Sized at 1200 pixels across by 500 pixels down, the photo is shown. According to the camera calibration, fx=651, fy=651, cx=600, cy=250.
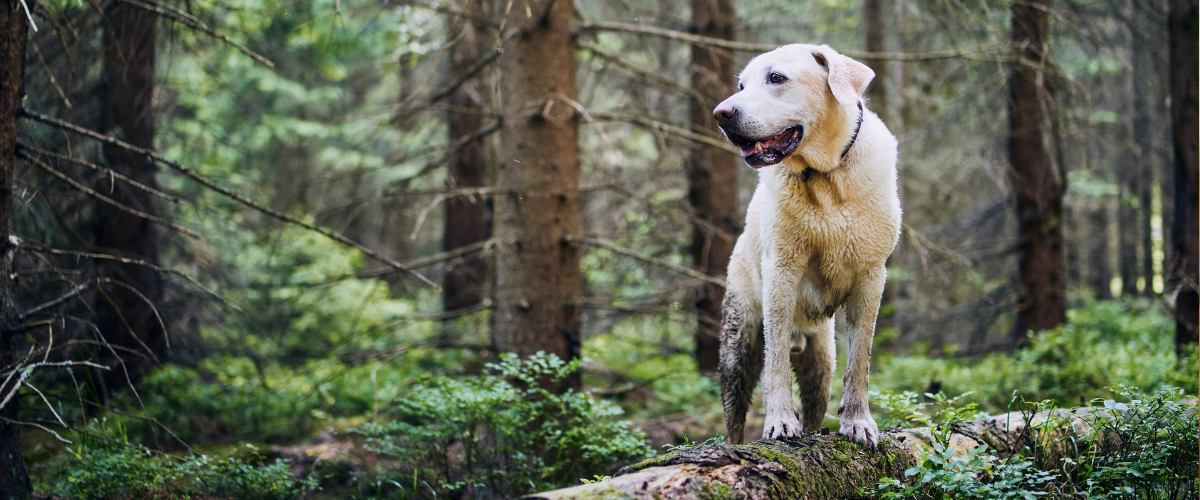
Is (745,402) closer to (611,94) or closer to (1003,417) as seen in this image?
(1003,417)

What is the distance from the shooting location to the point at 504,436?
15.5ft

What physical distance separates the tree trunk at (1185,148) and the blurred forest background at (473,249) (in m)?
0.03

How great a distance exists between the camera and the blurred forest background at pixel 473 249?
439 centimetres

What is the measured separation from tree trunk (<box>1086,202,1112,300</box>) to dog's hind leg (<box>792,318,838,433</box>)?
1722cm

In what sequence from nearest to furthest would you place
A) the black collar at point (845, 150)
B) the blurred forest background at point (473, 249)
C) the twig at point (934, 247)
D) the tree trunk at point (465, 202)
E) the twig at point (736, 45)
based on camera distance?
the black collar at point (845, 150), the blurred forest background at point (473, 249), the twig at point (736, 45), the twig at point (934, 247), the tree trunk at point (465, 202)

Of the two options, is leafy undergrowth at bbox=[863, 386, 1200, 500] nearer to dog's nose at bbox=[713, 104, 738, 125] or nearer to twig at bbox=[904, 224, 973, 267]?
dog's nose at bbox=[713, 104, 738, 125]

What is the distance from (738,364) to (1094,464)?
1.92 m

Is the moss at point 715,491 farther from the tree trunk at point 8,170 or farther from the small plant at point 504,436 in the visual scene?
the tree trunk at point 8,170

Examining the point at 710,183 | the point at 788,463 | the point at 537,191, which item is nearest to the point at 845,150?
the point at 788,463

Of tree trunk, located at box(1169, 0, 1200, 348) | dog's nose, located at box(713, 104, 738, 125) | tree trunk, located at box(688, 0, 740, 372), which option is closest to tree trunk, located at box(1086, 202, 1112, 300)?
tree trunk, located at box(1169, 0, 1200, 348)

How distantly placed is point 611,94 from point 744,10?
7462 millimetres

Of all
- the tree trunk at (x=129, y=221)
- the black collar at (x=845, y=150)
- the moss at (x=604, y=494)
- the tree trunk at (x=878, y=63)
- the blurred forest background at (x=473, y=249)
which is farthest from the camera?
the tree trunk at (x=878, y=63)

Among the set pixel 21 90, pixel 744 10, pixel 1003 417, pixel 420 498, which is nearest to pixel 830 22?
pixel 744 10

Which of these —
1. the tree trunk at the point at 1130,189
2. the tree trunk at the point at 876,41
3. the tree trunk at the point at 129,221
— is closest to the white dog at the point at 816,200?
the tree trunk at the point at 129,221
